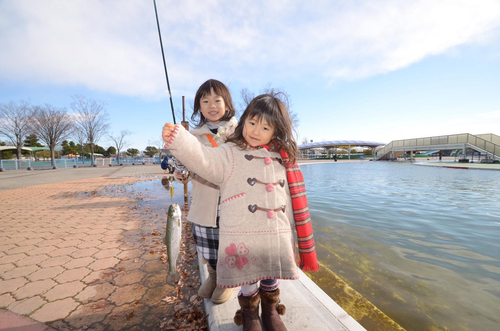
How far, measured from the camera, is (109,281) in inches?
119

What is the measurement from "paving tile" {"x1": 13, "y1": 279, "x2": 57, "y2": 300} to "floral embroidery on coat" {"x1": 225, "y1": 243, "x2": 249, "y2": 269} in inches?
110

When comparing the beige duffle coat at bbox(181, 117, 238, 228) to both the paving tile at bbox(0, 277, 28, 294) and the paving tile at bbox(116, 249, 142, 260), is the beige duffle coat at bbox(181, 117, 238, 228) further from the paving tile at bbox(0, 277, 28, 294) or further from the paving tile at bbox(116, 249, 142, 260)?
the paving tile at bbox(0, 277, 28, 294)

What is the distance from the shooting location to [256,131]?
165cm

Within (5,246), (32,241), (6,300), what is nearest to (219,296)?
(6,300)

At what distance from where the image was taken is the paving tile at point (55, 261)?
348cm

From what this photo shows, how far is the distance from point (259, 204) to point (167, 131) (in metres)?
0.79

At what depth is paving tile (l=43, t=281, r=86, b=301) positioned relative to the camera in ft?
8.78

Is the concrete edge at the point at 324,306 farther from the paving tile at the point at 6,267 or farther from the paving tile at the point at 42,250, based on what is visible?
the paving tile at the point at 42,250

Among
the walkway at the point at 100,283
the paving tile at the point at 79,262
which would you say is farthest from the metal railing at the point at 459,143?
the paving tile at the point at 79,262

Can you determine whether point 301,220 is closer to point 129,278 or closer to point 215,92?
point 215,92

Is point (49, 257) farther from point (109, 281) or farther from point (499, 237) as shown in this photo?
point (499, 237)

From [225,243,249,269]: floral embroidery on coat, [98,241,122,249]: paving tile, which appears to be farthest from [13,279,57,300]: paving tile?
[225,243,249,269]: floral embroidery on coat

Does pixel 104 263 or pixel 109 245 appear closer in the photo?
pixel 104 263

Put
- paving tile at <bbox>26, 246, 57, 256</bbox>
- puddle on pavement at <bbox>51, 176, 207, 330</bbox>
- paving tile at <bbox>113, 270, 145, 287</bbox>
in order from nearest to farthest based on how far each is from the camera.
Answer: puddle on pavement at <bbox>51, 176, 207, 330</bbox>
paving tile at <bbox>113, 270, 145, 287</bbox>
paving tile at <bbox>26, 246, 57, 256</bbox>
